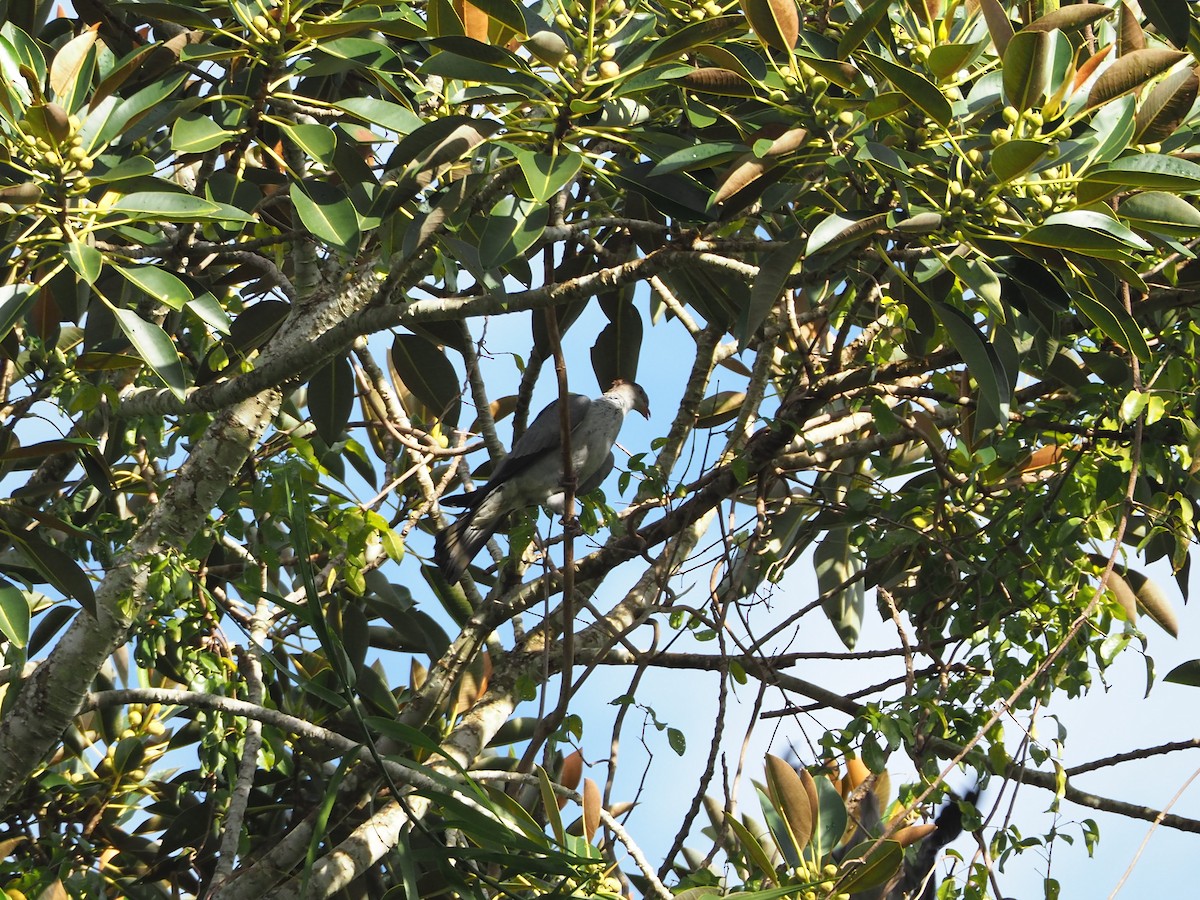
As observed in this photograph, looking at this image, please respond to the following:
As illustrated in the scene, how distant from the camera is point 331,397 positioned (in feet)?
11.4

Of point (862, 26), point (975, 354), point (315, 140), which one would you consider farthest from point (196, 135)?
point (975, 354)

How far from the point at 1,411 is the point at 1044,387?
299 cm

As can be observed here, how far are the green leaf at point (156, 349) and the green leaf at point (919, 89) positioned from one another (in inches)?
54.8

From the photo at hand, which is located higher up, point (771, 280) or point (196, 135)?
point (196, 135)

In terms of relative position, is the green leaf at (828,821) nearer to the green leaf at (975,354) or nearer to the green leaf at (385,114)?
the green leaf at (975,354)

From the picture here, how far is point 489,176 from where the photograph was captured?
8.03ft

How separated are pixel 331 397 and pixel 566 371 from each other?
1.14 metres

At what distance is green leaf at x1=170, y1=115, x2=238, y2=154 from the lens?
251 centimetres

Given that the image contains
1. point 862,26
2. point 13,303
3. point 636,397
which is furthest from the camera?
point 636,397

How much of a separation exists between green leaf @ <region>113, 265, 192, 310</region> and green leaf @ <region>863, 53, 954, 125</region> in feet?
4.27

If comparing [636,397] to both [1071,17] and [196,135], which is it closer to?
[196,135]

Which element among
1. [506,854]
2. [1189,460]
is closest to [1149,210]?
[1189,460]

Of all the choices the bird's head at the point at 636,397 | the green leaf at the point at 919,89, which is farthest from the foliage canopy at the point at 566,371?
the bird's head at the point at 636,397

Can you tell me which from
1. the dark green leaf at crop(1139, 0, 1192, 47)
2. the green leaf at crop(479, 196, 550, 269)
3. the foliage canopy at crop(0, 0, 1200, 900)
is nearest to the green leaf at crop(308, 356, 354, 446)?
the foliage canopy at crop(0, 0, 1200, 900)
